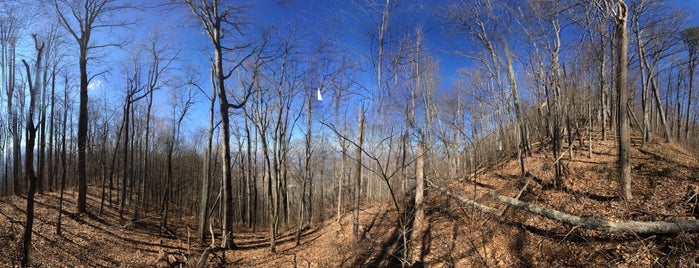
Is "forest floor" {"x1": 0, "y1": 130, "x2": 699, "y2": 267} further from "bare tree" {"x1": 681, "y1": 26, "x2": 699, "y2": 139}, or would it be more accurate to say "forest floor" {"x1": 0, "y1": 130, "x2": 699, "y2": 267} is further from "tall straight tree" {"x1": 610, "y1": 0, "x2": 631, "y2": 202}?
"bare tree" {"x1": 681, "y1": 26, "x2": 699, "y2": 139}

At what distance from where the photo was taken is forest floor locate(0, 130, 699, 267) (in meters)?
7.12

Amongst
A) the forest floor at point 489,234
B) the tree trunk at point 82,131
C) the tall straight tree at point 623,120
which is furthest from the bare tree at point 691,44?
the tree trunk at point 82,131

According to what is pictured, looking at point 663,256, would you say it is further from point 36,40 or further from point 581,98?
point 36,40

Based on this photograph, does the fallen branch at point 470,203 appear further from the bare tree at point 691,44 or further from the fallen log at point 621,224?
the bare tree at point 691,44

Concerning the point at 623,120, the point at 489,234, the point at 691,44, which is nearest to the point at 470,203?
the point at 489,234

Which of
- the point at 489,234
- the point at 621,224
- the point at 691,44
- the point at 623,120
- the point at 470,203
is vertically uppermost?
the point at 691,44

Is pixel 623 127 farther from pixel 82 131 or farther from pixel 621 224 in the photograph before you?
Answer: pixel 82 131

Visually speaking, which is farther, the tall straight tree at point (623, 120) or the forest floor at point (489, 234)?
the tall straight tree at point (623, 120)

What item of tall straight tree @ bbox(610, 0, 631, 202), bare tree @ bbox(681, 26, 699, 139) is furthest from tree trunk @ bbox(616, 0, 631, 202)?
bare tree @ bbox(681, 26, 699, 139)

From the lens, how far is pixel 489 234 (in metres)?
9.21

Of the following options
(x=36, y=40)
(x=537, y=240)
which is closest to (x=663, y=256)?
(x=537, y=240)

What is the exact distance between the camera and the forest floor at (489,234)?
7.12 metres

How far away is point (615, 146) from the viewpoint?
1403 centimetres

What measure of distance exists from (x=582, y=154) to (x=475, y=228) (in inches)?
283
